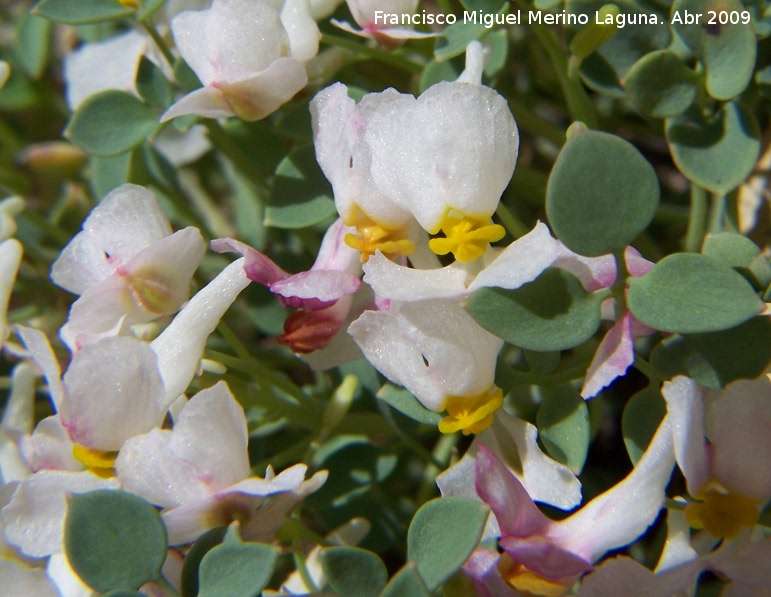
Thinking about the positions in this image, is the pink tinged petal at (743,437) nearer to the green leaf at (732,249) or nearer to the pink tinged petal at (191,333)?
the green leaf at (732,249)

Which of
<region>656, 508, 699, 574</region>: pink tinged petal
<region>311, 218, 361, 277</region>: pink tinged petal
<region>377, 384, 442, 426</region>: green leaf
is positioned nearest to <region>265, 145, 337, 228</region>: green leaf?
<region>311, 218, 361, 277</region>: pink tinged petal

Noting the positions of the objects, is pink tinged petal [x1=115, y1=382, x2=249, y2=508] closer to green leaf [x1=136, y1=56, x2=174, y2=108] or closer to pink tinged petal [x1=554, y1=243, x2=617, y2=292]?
pink tinged petal [x1=554, y1=243, x2=617, y2=292]

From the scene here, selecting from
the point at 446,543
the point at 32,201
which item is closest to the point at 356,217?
the point at 446,543

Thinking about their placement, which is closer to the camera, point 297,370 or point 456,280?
point 456,280

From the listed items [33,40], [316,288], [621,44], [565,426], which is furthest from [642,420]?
[33,40]

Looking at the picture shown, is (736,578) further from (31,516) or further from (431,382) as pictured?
(31,516)

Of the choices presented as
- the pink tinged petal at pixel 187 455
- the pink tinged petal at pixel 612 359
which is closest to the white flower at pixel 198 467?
the pink tinged petal at pixel 187 455

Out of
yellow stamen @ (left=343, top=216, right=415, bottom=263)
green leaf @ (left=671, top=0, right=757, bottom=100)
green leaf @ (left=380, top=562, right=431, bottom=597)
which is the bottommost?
green leaf @ (left=380, top=562, right=431, bottom=597)
